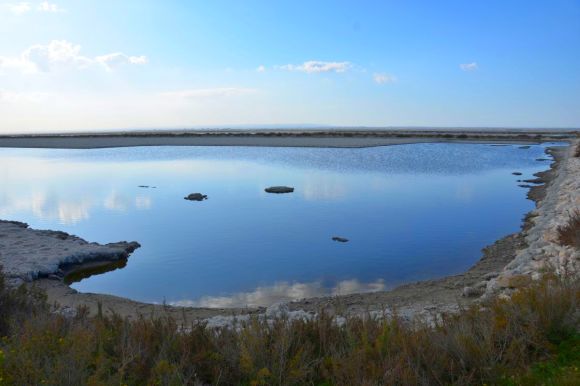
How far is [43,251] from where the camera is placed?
44.3ft

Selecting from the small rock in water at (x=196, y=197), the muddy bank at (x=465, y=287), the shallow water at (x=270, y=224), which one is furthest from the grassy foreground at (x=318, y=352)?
the small rock in water at (x=196, y=197)

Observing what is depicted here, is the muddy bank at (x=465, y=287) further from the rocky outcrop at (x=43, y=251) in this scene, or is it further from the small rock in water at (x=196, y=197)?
the small rock in water at (x=196, y=197)

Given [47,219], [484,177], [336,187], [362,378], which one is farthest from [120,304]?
[484,177]

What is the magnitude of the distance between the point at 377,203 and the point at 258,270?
35.1 feet

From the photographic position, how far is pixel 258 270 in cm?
1269

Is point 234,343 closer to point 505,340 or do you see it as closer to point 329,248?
point 505,340

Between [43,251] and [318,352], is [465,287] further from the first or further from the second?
[43,251]

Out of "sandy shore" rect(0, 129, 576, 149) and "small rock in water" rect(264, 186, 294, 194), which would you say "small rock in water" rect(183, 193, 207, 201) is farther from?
"sandy shore" rect(0, 129, 576, 149)

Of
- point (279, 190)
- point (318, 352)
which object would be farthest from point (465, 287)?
point (279, 190)

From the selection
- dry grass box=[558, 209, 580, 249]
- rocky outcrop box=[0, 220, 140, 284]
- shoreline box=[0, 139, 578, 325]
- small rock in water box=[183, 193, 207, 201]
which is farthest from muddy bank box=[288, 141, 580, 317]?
small rock in water box=[183, 193, 207, 201]

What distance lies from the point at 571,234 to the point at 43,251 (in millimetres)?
13018

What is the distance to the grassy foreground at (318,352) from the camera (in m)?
4.47

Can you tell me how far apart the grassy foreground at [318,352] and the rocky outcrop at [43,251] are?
271 inches

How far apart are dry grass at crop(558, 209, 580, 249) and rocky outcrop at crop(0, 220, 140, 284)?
1121 cm
